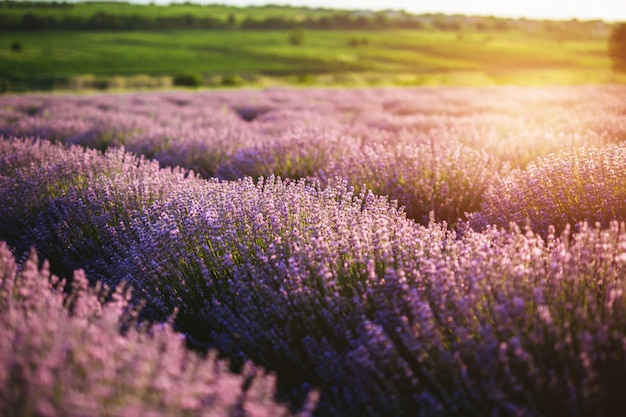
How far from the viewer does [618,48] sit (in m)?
18.5

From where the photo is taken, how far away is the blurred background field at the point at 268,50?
3219 centimetres

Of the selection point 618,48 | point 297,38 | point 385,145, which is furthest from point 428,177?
point 297,38

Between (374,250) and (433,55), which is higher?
(433,55)

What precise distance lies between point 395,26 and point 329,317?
91351 mm

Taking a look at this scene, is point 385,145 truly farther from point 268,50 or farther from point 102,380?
point 268,50

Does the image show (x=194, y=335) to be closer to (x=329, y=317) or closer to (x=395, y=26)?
(x=329, y=317)

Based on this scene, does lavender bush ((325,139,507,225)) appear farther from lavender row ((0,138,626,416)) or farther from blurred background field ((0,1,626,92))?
blurred background field ((0,1,626,92))

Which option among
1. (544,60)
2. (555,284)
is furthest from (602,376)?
(544,60)

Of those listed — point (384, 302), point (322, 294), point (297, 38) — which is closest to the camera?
point (384, 302)

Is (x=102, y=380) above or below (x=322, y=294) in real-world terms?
above

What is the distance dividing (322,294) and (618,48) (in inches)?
868

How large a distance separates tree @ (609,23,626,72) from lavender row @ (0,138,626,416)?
2096 cm

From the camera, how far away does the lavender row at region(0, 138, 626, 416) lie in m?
1.39

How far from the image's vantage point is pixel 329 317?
174 centimetres
